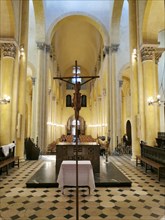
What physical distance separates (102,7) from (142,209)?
17.0 meters

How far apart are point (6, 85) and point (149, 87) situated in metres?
6.91

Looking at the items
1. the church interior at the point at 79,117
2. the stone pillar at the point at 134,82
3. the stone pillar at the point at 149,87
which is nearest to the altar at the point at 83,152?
the church interior at the point at 79,117

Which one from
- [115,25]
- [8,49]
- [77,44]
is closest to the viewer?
[8,49]

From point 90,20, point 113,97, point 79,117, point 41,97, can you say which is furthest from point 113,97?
point 90,20

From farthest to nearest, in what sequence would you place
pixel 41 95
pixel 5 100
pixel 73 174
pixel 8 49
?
pixel 41 95
pixel 8 49
pixel 5 100
pixel 73 174

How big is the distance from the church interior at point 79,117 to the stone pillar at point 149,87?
0.16 ft

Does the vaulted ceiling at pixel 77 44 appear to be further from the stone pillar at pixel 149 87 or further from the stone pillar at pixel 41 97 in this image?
the stone pillar at pixel 149 87

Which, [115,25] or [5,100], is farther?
[115,25]

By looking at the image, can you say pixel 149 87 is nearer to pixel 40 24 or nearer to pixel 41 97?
pixel 41 97

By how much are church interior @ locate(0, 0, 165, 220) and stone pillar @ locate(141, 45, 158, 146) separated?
0.05 meters

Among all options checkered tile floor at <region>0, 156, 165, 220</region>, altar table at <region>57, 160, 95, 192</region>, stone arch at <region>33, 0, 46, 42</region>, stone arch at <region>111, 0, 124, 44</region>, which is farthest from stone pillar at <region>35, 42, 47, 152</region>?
altar table at <region>57, 160, 95, 192</region>

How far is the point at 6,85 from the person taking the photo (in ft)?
31.6

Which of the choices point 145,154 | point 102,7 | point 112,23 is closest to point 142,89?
point 145,154

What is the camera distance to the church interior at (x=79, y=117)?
4734 millimetres
